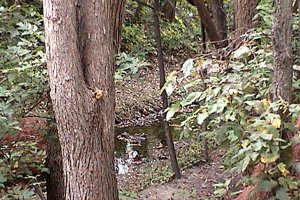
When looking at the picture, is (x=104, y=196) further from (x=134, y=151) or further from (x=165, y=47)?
(x=165, y=47)

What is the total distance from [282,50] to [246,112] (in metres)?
0.39

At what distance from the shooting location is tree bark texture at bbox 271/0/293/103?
8.41 feet

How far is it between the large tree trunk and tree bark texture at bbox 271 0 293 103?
1.00 metres

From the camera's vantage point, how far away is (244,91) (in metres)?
2.77

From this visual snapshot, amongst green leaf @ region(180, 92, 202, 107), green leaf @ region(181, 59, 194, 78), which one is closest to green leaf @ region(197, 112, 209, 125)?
green leaf @ region(180, 92, 202, 107)

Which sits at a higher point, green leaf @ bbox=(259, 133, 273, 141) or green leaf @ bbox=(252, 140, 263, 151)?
green leaf @ bbox=(259, 133, 273, 141)

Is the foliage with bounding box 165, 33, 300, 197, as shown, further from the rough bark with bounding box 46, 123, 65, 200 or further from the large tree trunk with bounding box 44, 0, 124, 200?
the rough bark with bounding box 46, 123, 65, 200

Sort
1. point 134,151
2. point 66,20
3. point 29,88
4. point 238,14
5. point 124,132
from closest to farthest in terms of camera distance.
Answer: point 66,20 → point 29,88 → point 238,14 → point 134,151 → point 124,132

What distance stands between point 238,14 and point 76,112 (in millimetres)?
2501

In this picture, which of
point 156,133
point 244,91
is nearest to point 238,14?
point 244,91

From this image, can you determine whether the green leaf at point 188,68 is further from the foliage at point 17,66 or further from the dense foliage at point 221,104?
the foliage at point 17,66

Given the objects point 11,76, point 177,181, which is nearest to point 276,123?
point 11,76

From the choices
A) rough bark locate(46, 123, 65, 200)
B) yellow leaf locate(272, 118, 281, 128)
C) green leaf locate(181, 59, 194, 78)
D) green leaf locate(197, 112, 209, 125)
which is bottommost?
rough bark locate(46, 123, 65, 200)

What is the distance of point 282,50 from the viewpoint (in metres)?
2.58
